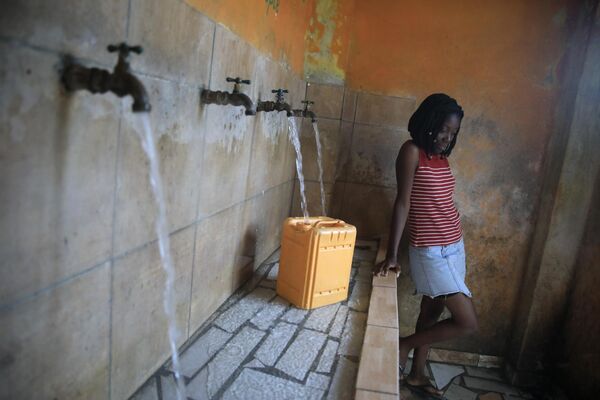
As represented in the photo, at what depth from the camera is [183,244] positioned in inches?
60.5

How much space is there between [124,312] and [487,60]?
3262 mm

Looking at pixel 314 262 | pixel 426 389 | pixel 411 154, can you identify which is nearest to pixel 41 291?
pixel 314 262

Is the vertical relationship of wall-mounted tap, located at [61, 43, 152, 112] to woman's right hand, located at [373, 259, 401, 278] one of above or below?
above

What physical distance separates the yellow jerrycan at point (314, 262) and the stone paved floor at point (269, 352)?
0.06 meters

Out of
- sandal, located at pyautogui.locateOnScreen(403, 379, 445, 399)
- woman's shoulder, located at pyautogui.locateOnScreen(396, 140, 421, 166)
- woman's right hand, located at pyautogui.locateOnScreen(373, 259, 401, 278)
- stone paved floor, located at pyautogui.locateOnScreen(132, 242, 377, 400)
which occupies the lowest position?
sandal, located at pyautogui.locateOnScreen(403, 379, 445, 399)

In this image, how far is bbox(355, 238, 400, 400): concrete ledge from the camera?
1.47 m

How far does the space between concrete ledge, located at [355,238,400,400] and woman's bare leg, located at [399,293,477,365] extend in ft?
1.29

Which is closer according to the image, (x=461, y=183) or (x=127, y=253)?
(x=127, y=253)

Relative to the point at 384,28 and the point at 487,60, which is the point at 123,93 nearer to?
the point at 384,28

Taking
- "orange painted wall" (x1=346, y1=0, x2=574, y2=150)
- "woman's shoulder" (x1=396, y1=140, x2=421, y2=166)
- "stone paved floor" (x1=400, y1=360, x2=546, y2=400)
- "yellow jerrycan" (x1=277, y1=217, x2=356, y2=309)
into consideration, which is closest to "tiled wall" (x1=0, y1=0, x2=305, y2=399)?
"yellow jerrycan" (x1=277, y1=217, x2=356, y2=309)

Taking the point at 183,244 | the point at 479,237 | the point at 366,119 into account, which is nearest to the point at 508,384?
the point at 479,237

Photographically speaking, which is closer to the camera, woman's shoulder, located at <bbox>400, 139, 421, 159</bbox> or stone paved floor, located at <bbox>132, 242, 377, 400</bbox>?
stone paved floor, located at <bbox>132, 242, 377, 400</bbox>

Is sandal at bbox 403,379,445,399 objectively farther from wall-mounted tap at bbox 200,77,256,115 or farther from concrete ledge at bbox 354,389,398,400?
wall-mounted tap at bbox 200,77,256,115

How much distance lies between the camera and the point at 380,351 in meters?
1.72
